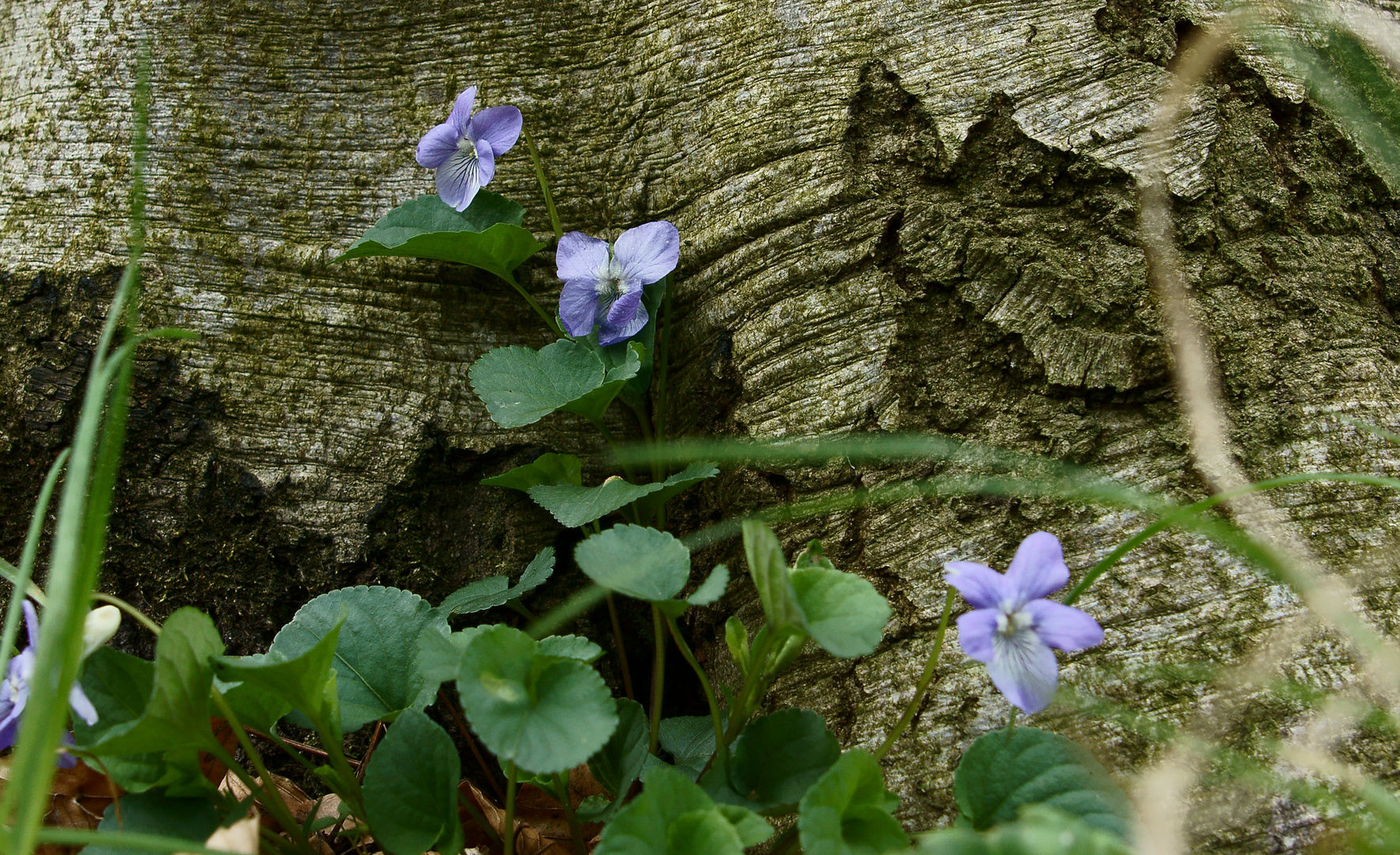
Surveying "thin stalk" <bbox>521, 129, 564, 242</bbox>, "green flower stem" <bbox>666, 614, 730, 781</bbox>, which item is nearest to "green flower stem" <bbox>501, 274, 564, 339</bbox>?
"thin stalk" <bbox>521, 129, 564, 242</bbox>

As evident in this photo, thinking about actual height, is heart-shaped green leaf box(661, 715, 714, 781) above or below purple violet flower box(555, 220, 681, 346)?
below

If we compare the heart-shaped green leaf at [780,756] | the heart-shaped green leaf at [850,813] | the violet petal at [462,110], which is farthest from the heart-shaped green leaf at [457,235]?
the heart-shaped green leaf at [850,813]

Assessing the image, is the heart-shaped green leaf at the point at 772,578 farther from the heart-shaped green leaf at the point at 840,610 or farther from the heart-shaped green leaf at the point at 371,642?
the heart-shaped green leaf at the point at 371,642

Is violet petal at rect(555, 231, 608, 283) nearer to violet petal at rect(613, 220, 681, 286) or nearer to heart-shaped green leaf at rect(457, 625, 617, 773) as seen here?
violet petal at rect(613, 220, 681, 286)

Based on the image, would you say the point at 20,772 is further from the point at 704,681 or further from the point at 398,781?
the point at 704,681

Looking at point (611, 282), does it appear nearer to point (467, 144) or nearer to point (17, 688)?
point (467, 144)

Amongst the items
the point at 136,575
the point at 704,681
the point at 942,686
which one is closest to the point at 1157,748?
the point at 942,686
